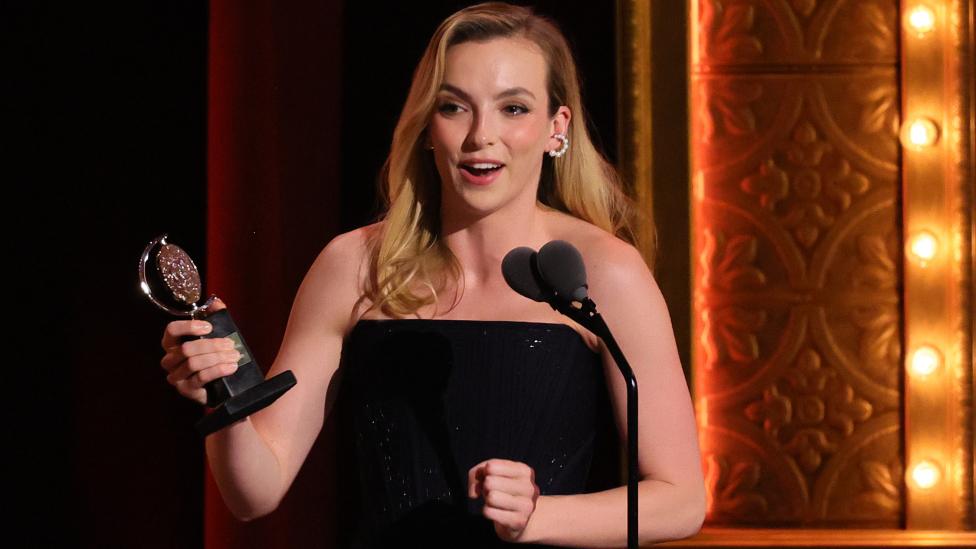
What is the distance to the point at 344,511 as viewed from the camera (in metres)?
2.24

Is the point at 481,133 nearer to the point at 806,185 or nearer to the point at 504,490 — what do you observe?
the point at 504,490

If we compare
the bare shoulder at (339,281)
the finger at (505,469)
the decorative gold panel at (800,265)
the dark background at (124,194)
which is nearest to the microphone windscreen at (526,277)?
the finger at (505,469)

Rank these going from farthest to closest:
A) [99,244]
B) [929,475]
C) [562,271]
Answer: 1. [929,475]
2. [99,244]
3. [562,271]

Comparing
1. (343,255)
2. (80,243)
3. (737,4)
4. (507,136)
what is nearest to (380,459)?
(343,255)

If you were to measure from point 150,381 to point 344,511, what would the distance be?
411 millimetres

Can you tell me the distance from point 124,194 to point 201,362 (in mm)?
1008

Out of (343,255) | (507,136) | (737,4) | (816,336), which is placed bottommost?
(816,336)

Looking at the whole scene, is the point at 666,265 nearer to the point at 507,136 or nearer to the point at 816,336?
the point at 816,336

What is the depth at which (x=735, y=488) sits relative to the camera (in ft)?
7.70

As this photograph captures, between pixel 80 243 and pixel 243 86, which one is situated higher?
pixel 243 86

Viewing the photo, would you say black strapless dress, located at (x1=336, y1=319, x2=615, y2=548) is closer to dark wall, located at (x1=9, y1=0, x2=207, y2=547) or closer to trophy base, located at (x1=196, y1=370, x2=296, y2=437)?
trophy base, located at (x1=196, y1=370, x2=296, y2=437)

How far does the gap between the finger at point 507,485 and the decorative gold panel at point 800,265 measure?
114cm

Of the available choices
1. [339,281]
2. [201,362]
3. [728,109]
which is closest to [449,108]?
[339,281]

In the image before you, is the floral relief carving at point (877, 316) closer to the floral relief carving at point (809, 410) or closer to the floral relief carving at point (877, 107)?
the floral relief carving at point (809, 410)
